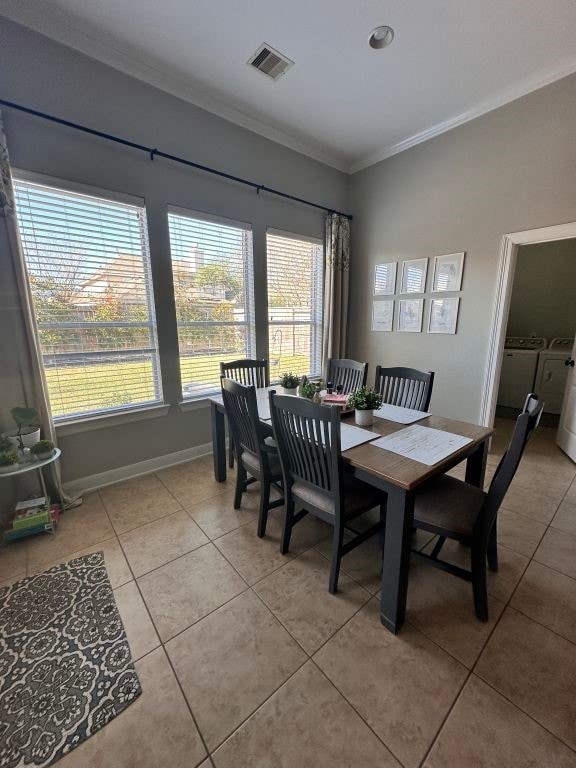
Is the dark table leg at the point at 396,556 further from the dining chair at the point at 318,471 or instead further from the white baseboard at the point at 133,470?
the white baseboard at the point at 133,470

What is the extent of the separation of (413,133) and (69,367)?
381 cm

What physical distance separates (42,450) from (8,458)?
0.16 m

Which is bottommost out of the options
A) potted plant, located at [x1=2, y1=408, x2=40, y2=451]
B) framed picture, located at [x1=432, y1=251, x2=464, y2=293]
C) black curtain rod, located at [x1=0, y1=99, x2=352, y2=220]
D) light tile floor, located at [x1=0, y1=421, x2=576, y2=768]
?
light tile floor, located at [x1=0, y1=421, x2=576, y2=768]

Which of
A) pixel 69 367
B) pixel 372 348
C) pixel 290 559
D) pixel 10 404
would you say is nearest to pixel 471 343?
pixel 372 348

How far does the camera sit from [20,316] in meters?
1.97

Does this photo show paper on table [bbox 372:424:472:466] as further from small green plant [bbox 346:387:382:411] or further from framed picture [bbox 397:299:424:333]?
framed picture [bbox 397:299:424:333]

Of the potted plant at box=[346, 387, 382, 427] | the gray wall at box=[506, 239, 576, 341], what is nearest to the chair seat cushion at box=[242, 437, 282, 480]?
the potted plant at box=[346, 387, 382, 427]

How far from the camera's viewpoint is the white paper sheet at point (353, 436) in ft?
4.84

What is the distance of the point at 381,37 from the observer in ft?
6.56

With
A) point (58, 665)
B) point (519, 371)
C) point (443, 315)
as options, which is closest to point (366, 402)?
point (58, 665)

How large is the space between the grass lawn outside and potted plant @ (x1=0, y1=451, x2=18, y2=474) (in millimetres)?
462

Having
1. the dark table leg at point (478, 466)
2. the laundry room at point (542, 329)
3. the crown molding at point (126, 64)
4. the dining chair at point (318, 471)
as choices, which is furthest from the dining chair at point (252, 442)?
the laundry room at point (542, 329)

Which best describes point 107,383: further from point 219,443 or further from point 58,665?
point 58,665

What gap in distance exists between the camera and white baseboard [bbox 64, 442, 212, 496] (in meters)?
2.39
